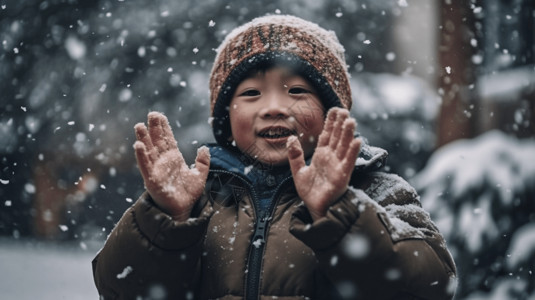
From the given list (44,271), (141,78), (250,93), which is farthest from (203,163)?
(44,271)

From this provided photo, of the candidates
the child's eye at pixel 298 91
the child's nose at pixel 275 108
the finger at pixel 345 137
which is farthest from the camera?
the child's eye at pixel 298 91

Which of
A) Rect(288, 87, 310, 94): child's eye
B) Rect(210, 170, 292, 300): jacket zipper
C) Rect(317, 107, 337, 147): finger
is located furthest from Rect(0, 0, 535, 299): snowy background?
Rect(317, 107, 337, 147): finger

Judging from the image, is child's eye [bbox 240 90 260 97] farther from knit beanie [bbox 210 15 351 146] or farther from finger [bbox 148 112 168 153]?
finger [bbox 148 112 168 153]

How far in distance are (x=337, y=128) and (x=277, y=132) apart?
0.39m

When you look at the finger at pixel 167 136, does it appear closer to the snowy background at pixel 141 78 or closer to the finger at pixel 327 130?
the finger at pixel 327 130

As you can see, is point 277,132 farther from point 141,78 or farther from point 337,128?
point 141,78

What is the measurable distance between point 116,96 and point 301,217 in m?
5.09

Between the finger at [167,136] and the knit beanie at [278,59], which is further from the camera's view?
the knit beanie at [278,59]

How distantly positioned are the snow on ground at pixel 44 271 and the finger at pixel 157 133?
14.1ft

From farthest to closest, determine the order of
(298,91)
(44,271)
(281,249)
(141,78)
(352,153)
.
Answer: (44,271)
(141,78)
(298,91)
(281,249)
(352,153)

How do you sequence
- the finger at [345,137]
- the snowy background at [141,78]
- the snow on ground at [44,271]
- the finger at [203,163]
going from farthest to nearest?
1. the snow on ground at [44,271]
2. the snowy background at [141,78]
3. the finger at [203,163]
4. the finger at [345,137]

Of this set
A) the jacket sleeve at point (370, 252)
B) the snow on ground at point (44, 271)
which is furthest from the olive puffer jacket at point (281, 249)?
the snow on ground at point (44, 271)

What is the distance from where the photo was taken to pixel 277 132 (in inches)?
75.4

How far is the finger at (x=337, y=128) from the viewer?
1.55 meters
